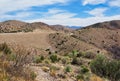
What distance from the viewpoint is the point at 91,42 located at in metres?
67.6

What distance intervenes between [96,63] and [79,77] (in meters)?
4.65

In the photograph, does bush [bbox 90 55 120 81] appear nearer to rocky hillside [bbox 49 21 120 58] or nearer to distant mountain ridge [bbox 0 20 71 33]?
rocky hillside [bbox 49 21 120 58]

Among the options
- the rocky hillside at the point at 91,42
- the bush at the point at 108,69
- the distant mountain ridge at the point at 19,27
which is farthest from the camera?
the distant mountain ridge at the point at 19,27

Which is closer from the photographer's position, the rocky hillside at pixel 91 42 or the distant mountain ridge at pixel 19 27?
the rocky hillside at pixel 91 42

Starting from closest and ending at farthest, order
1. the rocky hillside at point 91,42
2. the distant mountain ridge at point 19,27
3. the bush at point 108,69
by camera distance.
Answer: the bush at point 108,69 < the rocky hillside at point 91,42 < the distant mountain ridge at point 19,27

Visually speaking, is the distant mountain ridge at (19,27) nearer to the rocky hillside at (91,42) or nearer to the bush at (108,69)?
the rocky hillside at (91,42)

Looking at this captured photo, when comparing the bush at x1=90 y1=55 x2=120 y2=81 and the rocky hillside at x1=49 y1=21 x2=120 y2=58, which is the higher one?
the bush at x1=90 y1=55 x2=120 y2=81

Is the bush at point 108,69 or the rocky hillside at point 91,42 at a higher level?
the bush at point 108,69

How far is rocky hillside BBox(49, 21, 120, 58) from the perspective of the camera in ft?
192

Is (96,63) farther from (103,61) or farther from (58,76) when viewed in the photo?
(58,76)

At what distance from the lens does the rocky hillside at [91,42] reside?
58.4 metres

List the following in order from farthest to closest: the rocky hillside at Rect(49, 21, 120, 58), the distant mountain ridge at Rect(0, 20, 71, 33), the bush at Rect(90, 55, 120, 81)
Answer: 1. the distant mountain ridge at Rect(0, 20, 71, 33)
2. the rocky hillside at Rect(49, 21, 120, 58)
3. the bush at Rect(90, 55, 120, 81)

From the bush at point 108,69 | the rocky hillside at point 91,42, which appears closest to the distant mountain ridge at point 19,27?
the rocky hillside at point 91,42

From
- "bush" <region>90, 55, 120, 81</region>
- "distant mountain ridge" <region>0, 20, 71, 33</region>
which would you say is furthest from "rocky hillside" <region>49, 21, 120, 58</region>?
"bush" <region>90, 55, 120, 81</region>
